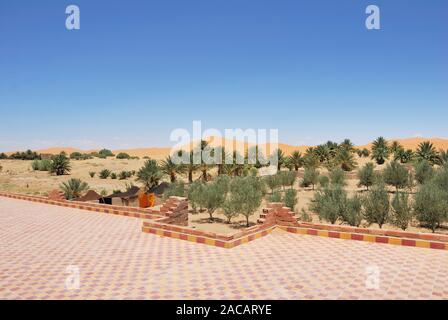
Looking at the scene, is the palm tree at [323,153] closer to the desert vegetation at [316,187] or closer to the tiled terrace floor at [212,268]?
the desert vegetation at [316,187]

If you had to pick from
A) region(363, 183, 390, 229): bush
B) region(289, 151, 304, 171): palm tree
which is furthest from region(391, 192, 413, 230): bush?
region(289, 151, 304, 171): palm tree

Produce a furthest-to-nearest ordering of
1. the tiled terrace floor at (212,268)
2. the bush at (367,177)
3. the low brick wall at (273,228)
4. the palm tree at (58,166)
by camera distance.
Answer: the palm tree at (58,166), the bush at (367,177), the low brick wall at (273,228), the tiled terrace floor at (212,268)

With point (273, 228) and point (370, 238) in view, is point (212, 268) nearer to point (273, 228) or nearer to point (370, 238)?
point (273, 228)

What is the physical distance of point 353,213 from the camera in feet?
55.1

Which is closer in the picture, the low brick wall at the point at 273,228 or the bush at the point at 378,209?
the low brick wall at the point at 273,228

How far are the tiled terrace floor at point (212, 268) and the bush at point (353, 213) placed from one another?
751 centimetres

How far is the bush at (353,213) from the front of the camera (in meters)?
16.7

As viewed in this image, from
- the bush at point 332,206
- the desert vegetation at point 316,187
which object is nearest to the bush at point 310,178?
the desert vegetation at point 316,187

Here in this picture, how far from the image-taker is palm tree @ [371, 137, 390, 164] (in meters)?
53.7

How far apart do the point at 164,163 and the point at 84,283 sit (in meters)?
28.7

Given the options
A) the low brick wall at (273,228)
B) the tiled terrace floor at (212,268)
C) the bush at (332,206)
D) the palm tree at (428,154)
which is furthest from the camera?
the palm tree at (428,154)

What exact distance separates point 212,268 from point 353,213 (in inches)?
452

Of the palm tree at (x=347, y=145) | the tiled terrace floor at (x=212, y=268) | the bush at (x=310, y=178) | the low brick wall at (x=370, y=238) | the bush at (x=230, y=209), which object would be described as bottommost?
the bush at (x=230, y=209)
